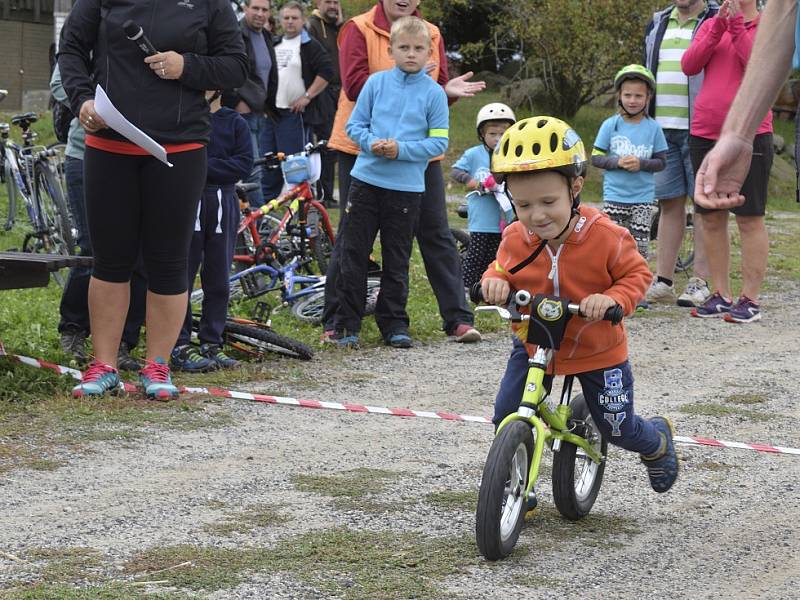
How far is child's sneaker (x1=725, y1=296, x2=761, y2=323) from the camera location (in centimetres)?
961

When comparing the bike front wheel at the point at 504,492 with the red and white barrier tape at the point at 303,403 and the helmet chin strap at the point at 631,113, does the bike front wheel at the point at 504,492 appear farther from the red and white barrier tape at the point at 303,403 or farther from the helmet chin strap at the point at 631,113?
the helmet chin strap at the point at 631,113

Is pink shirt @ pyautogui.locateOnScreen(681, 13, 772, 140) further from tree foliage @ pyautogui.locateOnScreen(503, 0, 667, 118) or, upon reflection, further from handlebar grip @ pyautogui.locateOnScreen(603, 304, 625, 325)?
tree foliage @ pyautogui.locateOnScreen(503, 0, 667, 118)

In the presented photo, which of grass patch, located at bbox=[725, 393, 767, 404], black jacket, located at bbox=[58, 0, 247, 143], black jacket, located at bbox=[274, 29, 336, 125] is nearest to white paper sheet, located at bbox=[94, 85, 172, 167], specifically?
black jacket, located at bbox=[58, 0, 247, 143]

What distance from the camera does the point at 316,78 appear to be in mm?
13414

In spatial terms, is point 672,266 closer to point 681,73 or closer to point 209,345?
point 681,73

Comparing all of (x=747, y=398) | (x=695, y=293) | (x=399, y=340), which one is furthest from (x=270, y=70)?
(x=747, y=398)

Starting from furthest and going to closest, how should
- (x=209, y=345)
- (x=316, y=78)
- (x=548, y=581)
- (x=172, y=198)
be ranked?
(x=316, y=78), (x=209, y=345), (x=172, y=198), (x=548, y=581)

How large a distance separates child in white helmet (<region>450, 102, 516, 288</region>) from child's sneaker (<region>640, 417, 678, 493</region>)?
187 inches

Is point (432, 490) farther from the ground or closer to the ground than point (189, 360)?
farther from the ground

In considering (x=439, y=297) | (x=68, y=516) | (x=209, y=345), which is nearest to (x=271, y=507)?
(x=68, y=516)

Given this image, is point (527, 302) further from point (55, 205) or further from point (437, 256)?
point (55, 205)

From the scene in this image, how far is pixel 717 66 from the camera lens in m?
9.55

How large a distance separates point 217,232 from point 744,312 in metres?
4.15

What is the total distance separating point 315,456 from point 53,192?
532cm
